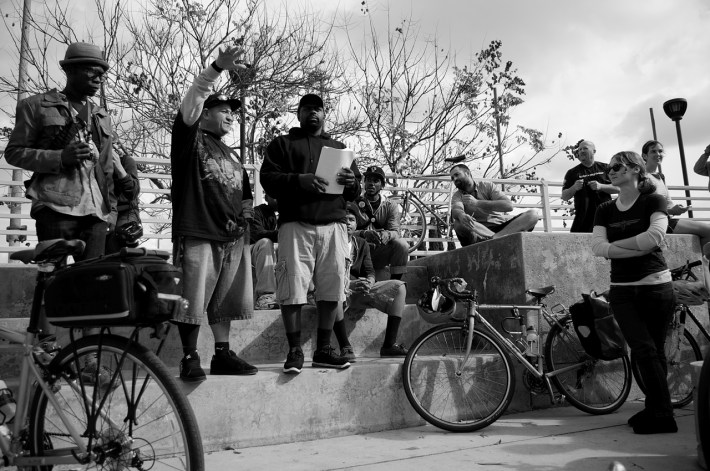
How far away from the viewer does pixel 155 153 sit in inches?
597

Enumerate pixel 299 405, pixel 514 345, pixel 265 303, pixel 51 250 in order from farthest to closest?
pixel 265 303, pixel 514 345, pixel 299 405, pixel 51 250

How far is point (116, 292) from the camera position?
2451mm

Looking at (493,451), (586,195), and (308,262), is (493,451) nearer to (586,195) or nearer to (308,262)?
(308,262)

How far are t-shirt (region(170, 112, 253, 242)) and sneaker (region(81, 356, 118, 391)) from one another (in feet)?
3.83

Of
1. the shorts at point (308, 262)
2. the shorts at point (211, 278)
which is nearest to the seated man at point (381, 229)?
the shorts at point (308, 262)

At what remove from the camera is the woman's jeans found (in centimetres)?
427

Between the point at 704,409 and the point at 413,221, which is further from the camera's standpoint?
the point at 413,221

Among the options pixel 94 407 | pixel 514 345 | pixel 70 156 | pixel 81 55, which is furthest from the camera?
pixel 514 345

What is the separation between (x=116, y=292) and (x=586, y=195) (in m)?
5.87

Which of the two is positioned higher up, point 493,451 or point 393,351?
point 393,351

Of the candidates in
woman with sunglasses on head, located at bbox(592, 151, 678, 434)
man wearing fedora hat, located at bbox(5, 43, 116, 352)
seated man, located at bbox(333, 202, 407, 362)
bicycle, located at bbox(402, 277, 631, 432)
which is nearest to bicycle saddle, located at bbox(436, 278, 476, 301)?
bicycle, located at bbox(402, 277, 631, 432)

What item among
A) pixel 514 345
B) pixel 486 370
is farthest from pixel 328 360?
pixel 514 345

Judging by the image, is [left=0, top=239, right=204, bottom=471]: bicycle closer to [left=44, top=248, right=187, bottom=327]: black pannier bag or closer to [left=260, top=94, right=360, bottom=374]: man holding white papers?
[left=44, top=248, right=187, bottom=327]: black pannier bag

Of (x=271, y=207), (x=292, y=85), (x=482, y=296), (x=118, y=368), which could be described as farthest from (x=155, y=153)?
(x=118, y=368)
